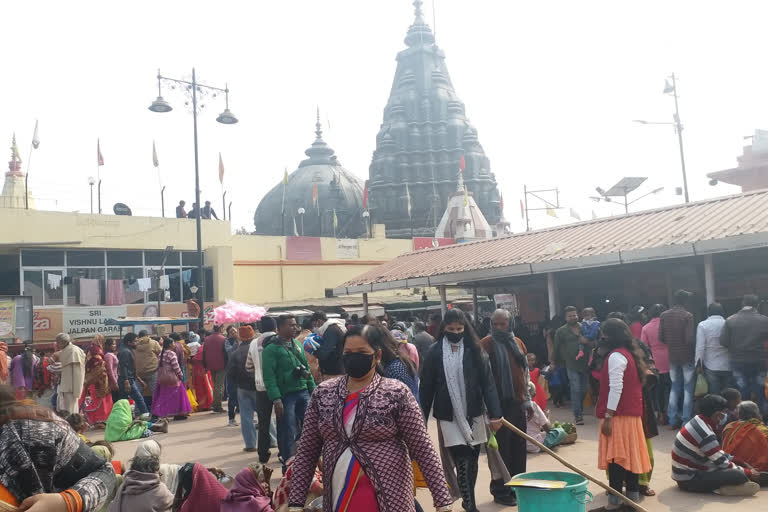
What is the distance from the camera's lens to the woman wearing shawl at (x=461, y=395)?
5.11 metres

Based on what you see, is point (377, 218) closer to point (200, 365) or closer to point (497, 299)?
point (497, 299)

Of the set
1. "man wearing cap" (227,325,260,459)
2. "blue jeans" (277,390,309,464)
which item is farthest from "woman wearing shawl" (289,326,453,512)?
"man wearing cap" (227,325,260,459)

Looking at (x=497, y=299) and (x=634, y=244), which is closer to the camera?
(x=634, y=244)

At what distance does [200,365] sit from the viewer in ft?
41.5

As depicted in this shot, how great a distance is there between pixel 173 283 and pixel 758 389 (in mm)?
22734

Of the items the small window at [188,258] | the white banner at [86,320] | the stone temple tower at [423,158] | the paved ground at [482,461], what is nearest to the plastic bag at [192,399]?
the paved ground at [482,461]

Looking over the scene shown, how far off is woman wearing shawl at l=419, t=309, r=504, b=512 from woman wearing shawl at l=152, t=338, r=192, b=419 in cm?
740

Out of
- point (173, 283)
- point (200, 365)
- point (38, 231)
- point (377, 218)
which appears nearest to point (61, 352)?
point (200, 365)

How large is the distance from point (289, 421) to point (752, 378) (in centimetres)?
558

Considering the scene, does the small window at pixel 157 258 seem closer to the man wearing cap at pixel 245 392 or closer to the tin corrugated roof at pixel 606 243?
the tin corrugated roof at pixel 606 243

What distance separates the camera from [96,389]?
37.0 ft

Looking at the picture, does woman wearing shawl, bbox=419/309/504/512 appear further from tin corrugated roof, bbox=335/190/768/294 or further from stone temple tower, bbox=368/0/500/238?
stone temple tower, bbox=368/0/500/238

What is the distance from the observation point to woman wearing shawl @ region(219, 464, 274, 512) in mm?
4406

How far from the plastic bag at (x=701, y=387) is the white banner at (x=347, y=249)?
25.7m
